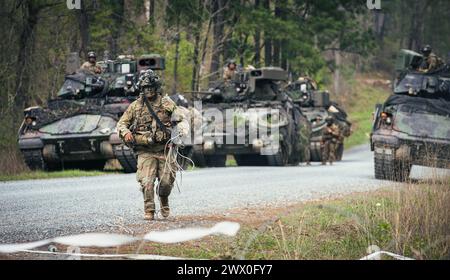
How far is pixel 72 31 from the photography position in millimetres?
33000

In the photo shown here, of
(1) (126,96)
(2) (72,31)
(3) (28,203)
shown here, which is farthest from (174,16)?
(3) (28,203)

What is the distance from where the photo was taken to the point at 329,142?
106 feet

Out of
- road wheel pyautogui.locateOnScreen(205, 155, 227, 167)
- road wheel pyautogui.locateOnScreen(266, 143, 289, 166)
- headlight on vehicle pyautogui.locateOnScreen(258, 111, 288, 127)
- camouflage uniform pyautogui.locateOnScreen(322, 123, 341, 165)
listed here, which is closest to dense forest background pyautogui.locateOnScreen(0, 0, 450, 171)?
road wheel pyautogui.locateOnScreen(205, 155, 227, 167)

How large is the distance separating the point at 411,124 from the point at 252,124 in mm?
6569

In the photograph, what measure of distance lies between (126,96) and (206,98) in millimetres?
4965

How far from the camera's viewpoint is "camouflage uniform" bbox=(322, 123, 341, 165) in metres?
32.1

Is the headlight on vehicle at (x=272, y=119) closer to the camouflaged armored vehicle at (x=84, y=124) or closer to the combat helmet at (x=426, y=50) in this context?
the camouflaged armored vehicle at (x=84, y=124)

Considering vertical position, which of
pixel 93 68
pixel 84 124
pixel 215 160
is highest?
pixel 93 68

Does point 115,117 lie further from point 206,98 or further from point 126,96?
point 206,98

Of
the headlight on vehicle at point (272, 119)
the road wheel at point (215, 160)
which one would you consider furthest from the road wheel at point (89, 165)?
the headlight on vehicle at point (272, 119)

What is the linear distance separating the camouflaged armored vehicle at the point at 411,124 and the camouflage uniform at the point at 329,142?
309 inches

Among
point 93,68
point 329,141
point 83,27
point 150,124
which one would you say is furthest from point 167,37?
point 150,124

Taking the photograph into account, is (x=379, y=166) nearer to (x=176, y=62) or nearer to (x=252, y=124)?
(x=252, y=124)

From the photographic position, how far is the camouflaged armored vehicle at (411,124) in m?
21.7
